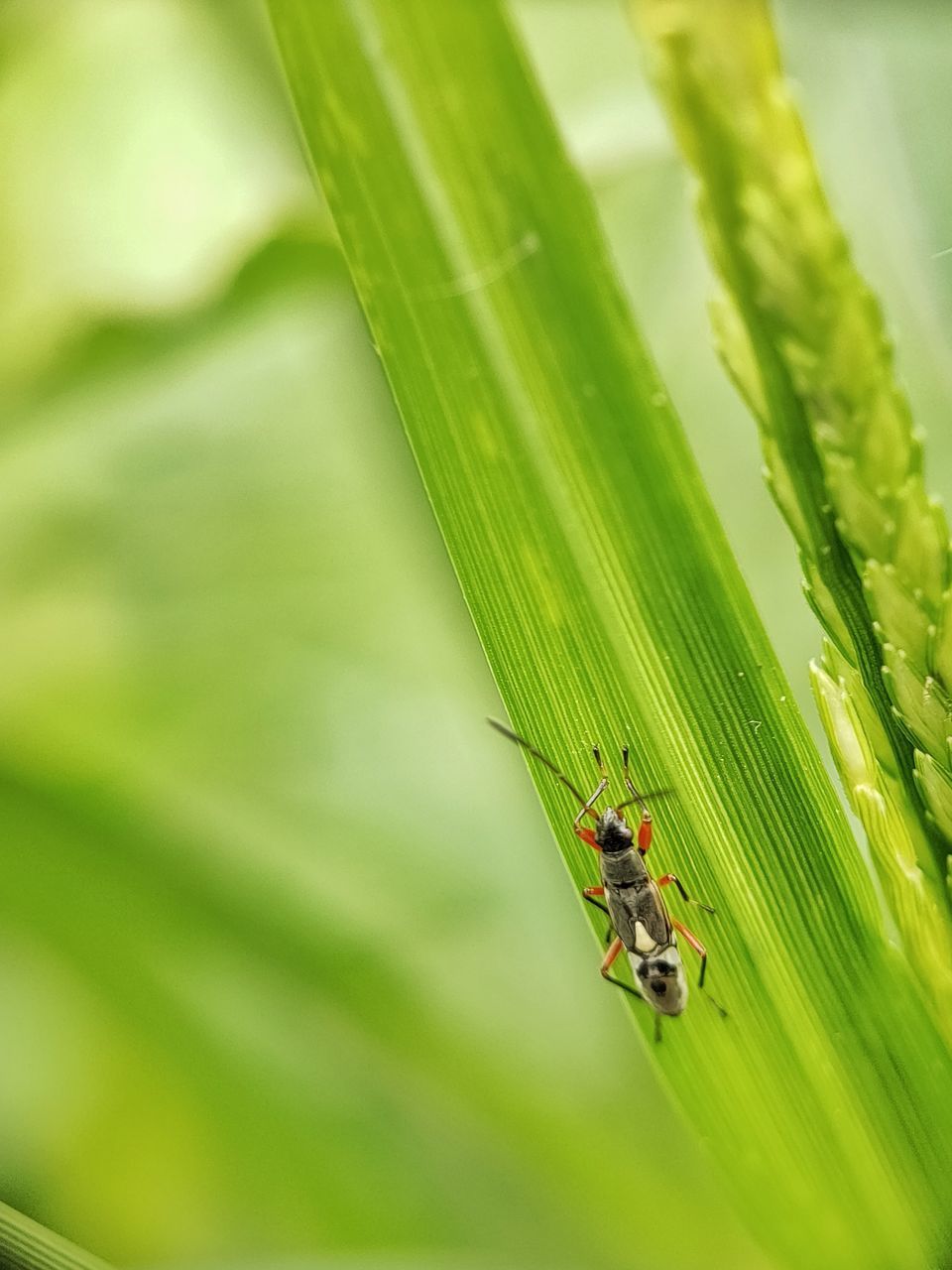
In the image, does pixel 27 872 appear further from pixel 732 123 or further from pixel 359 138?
pixel 732 123

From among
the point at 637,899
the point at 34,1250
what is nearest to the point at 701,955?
the point at 637,899

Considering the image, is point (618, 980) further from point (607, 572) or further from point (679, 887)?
point (607, 572)

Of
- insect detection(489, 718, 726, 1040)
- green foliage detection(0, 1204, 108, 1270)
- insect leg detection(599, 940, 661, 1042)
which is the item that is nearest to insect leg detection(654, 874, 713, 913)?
insect detection(489, 718, 726, 1040)

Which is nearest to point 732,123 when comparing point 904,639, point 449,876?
point 904,639

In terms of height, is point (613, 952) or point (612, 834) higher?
point (612, 834)

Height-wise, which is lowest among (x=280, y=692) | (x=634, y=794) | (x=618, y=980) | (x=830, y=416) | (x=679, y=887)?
(x=618, y=980)
